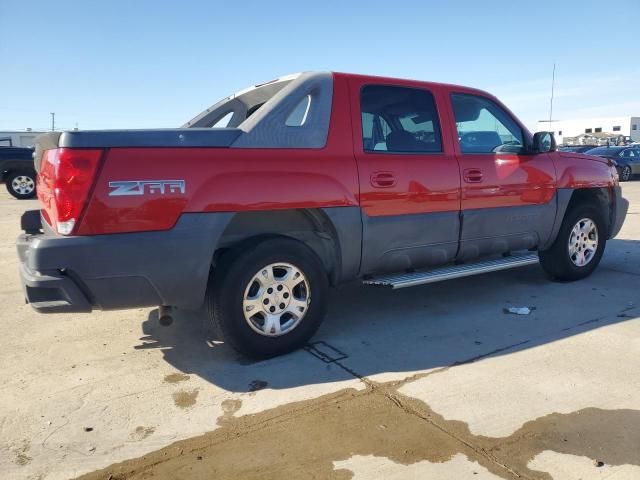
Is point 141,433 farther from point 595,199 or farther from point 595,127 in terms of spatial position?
point 595,127

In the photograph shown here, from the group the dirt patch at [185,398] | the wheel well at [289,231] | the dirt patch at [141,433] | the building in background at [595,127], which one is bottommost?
the dirt patch at [141,433]

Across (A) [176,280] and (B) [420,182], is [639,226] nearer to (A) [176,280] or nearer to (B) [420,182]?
(B) [420,182]

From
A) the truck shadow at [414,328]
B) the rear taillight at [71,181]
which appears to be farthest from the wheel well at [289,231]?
the rear taillight at [71,181]

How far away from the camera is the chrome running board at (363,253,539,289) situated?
4024 mm

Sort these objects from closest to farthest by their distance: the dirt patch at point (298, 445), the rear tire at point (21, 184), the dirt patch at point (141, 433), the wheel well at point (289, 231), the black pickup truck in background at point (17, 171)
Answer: the dirt patch at point (298, 445) → the dirt patch at point (141, 433) → the wheel well at point (289, 231) → the black pickup truck in background at point (17, 171) → the rear tire at point (21, 184)

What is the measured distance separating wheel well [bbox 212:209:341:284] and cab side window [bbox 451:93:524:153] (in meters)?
1.50

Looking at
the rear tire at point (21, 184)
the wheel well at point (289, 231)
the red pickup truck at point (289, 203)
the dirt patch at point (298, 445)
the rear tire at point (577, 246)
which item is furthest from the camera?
the rear tire at point (21, 184)

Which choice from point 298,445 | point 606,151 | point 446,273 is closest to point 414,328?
point 446,273

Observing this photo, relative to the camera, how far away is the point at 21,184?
14531mm

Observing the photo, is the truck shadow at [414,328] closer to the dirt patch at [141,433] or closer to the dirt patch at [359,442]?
the dirt patch at [359,442]

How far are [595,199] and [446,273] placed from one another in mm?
2462

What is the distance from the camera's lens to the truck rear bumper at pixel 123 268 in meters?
2.99

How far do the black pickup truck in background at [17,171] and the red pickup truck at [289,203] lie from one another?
1148cm

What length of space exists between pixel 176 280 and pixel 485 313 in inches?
105
